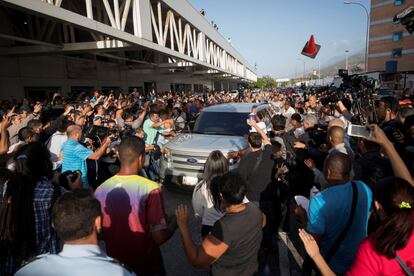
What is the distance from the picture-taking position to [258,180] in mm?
3359

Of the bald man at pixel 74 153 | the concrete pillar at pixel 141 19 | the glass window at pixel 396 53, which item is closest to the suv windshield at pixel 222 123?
the bald man at pixel 74 153

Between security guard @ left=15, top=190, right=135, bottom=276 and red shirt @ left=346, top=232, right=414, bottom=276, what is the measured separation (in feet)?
4.13

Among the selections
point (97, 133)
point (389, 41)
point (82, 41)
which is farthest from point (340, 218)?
point (389, 41)

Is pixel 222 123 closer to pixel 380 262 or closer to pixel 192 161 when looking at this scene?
pixel 192 161

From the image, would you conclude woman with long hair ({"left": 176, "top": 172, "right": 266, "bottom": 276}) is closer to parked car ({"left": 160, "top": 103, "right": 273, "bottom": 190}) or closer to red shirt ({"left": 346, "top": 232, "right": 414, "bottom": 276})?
red shirt ({"left": 346, "top": 232, "right": 414, "bottom": 276})

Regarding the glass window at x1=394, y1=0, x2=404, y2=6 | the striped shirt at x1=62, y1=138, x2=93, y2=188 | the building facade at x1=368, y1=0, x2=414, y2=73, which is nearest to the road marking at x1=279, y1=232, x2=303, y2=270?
the striped shirt at x1=62, y1=138, x2=93, y2=188

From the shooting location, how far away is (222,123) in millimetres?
6375

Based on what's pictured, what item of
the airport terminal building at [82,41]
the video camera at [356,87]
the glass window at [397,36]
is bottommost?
the video camera at [356,87]

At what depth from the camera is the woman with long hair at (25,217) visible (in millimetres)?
2139

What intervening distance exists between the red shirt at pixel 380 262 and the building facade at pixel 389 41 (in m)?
46.2

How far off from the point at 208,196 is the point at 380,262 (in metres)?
1.58

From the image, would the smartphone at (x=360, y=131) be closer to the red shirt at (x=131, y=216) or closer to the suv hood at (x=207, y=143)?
the red shirt at (x=131, y=216)

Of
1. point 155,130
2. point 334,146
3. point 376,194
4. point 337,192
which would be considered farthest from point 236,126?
point 376,194

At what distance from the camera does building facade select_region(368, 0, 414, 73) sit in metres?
40.0
